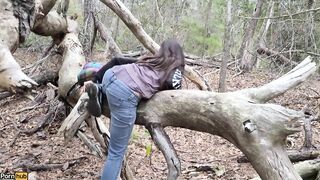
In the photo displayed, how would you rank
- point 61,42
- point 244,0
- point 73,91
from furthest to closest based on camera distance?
point 244,0
point 61,42
point 73,91

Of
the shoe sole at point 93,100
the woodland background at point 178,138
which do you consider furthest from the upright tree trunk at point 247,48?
the shoe sole at point 93,100

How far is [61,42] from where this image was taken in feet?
23.6

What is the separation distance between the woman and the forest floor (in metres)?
1.14

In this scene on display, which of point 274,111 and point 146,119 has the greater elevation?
point 274,111

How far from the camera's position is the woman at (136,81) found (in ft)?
12.0

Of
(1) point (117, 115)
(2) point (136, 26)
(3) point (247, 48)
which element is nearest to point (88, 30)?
(2) point (136, 26)

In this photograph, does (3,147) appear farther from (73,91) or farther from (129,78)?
(129,78)

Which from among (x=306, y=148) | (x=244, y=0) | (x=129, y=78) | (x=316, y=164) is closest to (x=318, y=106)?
(x=306, y=148)

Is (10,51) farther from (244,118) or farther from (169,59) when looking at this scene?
(244,118)

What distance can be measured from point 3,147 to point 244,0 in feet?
36.4

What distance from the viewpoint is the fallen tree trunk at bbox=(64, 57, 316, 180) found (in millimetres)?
3141

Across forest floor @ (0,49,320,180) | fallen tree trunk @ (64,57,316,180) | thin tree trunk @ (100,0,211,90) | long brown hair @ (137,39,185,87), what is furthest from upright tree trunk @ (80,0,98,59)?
fallen tree trunk @ (64,57,316,180)

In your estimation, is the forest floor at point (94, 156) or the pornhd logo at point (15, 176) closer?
the pornhd logo at point (15, 176)

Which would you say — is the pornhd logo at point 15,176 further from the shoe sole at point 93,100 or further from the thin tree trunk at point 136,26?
the thin tree trunk at point 136,26
